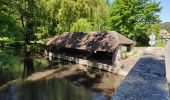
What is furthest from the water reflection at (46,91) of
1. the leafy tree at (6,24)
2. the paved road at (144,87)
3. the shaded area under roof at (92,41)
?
the paved road at (144,87)

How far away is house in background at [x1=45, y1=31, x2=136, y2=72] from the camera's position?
23.1 metres

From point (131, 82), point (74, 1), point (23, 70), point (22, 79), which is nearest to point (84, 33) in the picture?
point (74, 1)

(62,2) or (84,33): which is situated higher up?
(62,2)

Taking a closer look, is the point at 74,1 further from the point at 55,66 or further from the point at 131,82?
the point at 131,82

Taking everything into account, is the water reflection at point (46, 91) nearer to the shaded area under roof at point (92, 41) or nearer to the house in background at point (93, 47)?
the house in background at point (93, 47)

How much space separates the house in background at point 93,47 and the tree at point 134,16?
46.3 ft

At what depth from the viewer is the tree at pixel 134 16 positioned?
4200 centimetres

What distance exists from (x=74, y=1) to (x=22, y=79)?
14394 millimetres

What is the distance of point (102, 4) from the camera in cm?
2962

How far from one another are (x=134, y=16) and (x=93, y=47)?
1989 cm

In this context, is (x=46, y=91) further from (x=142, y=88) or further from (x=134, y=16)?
(x=134, y=16)

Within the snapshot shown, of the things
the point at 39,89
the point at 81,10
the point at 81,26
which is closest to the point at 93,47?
the point at 81,26

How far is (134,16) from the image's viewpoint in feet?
137

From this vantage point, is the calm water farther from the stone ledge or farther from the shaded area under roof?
the stone ledge
